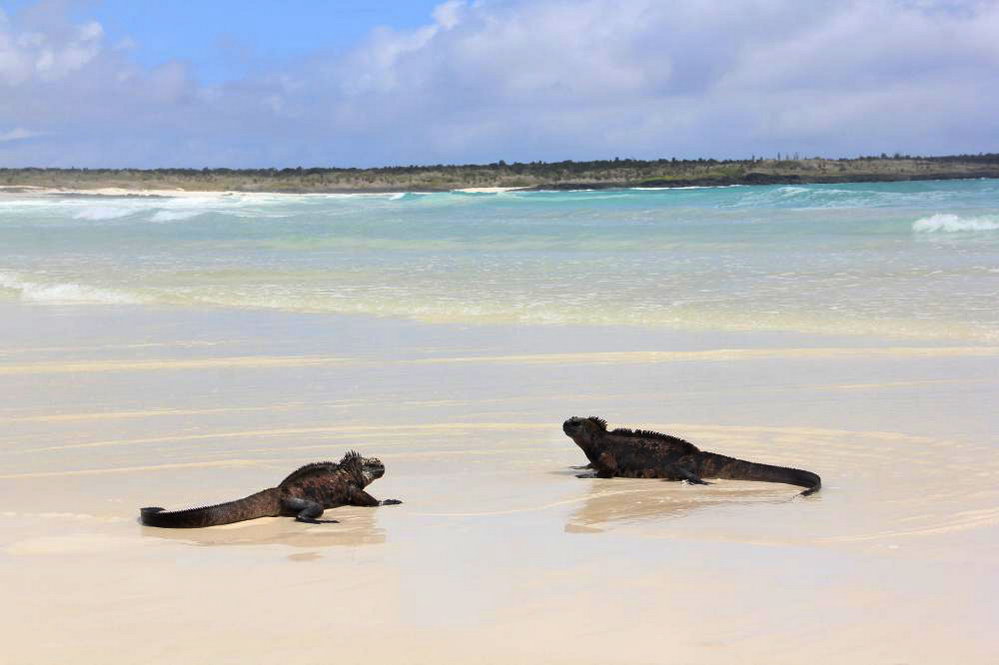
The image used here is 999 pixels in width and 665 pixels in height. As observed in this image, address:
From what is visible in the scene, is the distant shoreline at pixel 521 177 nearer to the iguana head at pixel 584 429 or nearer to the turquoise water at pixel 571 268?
the turquoise water at pixel 571 268

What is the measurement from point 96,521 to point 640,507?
2247 mm

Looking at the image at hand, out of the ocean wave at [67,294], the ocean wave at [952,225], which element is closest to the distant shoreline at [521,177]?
the ocean wave at [952,225]

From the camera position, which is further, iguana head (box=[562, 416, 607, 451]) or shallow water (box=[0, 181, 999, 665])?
iguana head (box=[562, 416, 607, 451])

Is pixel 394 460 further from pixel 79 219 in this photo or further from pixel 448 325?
pixel 79 219

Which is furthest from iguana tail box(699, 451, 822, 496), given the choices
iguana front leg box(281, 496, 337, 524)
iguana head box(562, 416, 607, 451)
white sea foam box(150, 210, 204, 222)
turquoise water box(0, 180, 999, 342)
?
white sea foam box(150, 210, 204, 222)

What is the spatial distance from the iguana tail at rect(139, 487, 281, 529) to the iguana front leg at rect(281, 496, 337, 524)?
0.16 feet

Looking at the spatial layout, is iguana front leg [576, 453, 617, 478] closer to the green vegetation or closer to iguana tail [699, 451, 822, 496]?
iguana tail [699, 451, 822, 496]

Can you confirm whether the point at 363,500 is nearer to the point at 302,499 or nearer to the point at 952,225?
the point at 302,499

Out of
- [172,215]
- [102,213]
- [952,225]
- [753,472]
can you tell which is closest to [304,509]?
[753,472]

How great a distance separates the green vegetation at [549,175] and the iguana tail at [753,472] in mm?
80006

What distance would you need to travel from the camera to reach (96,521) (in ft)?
16.9

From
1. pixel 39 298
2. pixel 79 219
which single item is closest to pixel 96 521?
pixel 39 298

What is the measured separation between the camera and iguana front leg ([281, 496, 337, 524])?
5.22 m

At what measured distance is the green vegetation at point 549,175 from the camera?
87688mm
